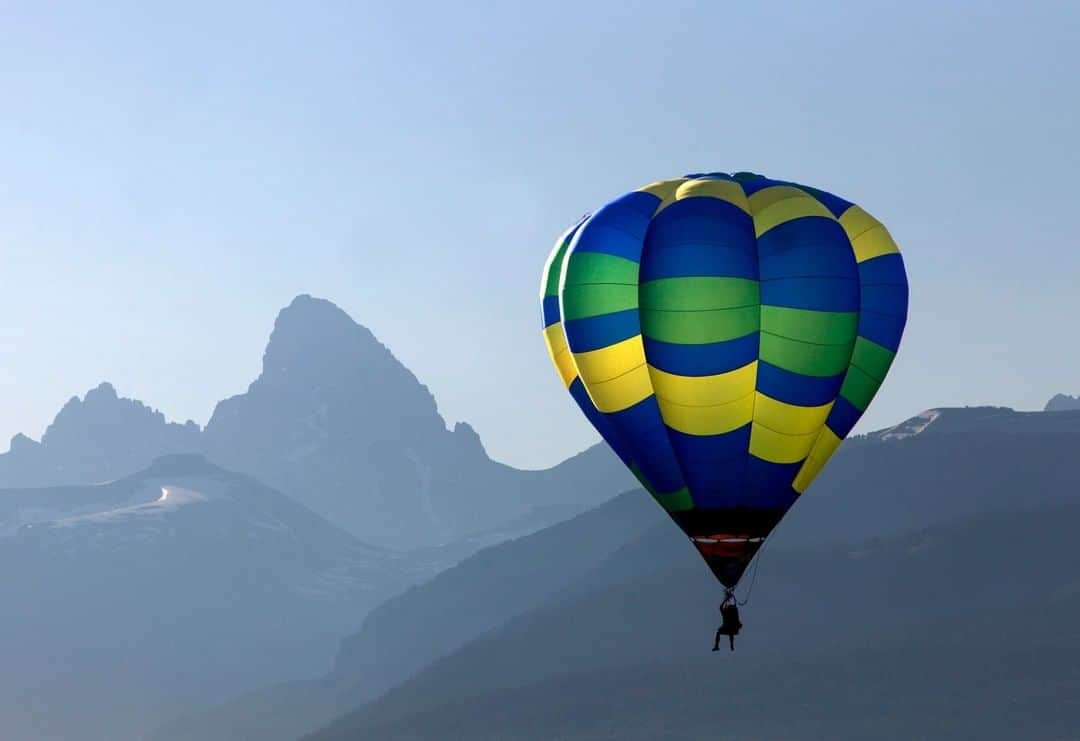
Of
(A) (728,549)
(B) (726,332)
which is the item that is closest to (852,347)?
(B) (726,332)

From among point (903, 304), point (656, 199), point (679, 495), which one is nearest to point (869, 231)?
point (903, 304)

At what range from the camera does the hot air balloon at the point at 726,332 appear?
229 feet

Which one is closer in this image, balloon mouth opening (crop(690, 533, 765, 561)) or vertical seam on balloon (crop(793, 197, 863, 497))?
balloon mouth opening (crop(690, 533, 765, 561))

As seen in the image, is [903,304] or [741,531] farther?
[903,304]

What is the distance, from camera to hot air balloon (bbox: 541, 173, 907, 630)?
69.8 m

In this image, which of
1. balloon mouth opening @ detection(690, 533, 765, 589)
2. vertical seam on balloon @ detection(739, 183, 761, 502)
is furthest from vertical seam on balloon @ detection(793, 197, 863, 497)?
balloon mouth opening @ detection(690, 533, 765, 589)

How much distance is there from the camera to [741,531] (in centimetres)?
6950

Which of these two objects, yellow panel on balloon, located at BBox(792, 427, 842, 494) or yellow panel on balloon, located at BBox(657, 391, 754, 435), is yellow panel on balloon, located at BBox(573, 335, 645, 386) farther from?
yellow panel on balloon, located at BBox(792, 427, 842, 494)

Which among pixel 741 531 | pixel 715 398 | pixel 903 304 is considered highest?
pixel 903 304

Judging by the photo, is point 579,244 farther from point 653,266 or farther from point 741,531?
point 741,531

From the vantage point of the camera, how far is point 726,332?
69688 mm

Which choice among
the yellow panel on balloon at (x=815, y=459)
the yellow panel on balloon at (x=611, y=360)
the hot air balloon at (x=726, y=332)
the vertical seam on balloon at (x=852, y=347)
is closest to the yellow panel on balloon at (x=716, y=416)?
the hot air balloon at (x=726, y=332)

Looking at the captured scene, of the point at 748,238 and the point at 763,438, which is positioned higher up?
the point at 748,238

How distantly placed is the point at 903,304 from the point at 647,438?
12.2 meters
